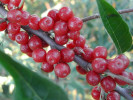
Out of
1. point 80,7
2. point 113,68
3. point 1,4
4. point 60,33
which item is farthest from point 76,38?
point 80,7

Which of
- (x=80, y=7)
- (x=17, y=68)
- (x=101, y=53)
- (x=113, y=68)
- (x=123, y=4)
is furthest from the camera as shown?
(x=80, y=7)

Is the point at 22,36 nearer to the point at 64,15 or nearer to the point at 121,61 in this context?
the point at 64,15

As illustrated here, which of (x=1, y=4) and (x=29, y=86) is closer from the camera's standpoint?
(x=29, y=86)

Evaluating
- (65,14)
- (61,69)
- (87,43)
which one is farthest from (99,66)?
(87,43)

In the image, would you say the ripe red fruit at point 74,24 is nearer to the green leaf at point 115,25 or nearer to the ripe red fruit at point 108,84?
the green leaf at point 115,25

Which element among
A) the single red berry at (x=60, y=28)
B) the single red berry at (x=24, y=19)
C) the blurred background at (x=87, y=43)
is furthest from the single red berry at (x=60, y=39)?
the blurred background at (x=87, y=43)

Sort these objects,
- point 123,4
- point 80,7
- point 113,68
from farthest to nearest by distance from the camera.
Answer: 1. point 80,7
2. point 123,4
3. point 113,68

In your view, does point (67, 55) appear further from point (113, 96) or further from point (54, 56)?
point (113, 96)
